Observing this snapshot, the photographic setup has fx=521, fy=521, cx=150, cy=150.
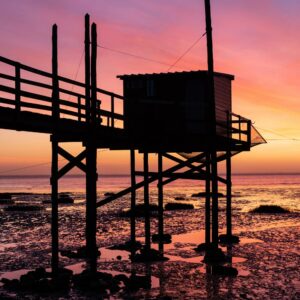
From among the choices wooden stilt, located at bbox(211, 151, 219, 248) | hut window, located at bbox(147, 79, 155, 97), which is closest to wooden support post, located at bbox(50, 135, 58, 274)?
wooden stilt, located at bbox(211, 151, 219, 248)

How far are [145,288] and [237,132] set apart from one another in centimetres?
945

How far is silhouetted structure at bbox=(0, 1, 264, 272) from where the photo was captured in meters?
14.4

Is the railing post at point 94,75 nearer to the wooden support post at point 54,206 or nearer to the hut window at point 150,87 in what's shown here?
the wooden support post at point 54,206

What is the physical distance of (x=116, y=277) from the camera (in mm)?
15781

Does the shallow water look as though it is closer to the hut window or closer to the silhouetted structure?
the silhouetted structure

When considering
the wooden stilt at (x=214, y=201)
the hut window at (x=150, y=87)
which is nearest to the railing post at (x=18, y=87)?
the wooden stilt at (x=214, y=201)

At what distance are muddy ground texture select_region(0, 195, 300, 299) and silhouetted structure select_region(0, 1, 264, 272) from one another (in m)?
1.48

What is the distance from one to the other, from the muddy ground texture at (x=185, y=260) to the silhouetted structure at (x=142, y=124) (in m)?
1.48

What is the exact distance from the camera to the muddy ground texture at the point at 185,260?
14648mm

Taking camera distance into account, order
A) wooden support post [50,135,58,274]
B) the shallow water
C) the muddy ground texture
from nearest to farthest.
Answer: the muddy ground texture, the shallow water, wooden support post [50,135,58,274]

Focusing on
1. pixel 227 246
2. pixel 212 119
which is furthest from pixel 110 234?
pixel 212 119

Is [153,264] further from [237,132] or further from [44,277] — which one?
[237,132]

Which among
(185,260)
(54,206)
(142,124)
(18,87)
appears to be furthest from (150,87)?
(18,87)

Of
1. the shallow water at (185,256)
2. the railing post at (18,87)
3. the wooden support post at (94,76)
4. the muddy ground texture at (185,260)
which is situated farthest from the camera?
the wooden support post at (94,76)
